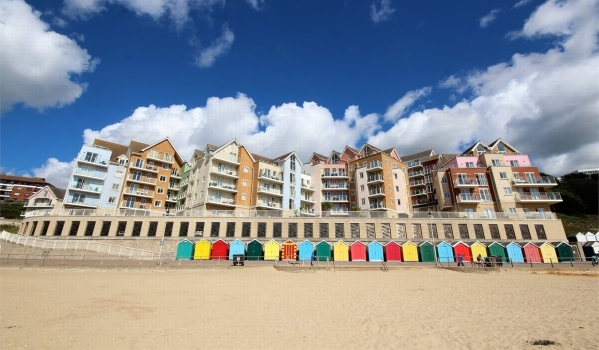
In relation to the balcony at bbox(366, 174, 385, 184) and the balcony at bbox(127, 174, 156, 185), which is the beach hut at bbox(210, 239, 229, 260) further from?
the balcony at bbox(366, 174, 385, 184)

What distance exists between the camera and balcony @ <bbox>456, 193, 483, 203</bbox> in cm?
5141

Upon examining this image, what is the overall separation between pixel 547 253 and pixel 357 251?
25.5 metres

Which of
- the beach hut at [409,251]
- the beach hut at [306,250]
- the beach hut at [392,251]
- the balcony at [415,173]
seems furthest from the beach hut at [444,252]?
the balcony at [415,173]

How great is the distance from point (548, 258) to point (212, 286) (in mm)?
43699

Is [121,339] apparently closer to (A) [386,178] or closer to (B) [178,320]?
(B) [178,320]

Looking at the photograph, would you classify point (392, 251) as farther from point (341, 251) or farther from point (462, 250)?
point (462, 250)

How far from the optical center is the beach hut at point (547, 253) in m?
37.8

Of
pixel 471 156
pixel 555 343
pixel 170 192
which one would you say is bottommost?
pixel 555 343

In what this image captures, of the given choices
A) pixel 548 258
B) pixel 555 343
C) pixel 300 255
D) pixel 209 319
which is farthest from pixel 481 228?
pixel 209 319

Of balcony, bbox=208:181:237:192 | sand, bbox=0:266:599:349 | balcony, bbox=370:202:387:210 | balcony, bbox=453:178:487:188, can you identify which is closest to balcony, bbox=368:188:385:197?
balcony, bbox=370:202:387:210

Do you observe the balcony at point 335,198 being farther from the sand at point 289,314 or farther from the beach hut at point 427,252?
the sand at point 289,314

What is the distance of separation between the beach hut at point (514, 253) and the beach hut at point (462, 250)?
502 cm

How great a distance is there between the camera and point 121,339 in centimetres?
887

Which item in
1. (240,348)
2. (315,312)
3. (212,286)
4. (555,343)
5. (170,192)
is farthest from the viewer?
(170,192)
